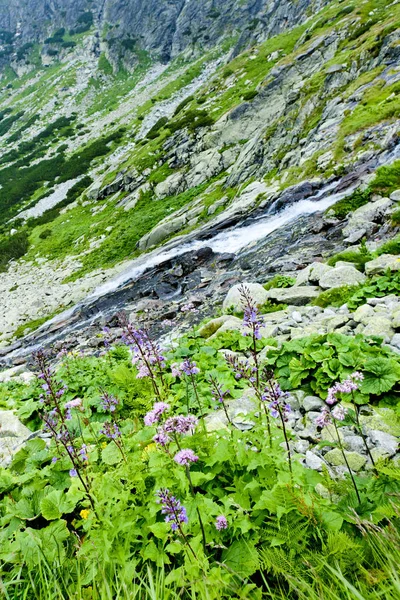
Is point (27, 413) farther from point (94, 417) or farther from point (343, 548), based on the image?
point (343, 548)

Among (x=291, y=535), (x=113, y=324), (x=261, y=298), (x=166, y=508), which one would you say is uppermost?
(x=166, y=508)

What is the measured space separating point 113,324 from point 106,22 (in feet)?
565

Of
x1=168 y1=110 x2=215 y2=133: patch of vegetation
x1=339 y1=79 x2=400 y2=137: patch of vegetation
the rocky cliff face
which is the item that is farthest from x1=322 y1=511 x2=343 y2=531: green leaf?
the rocky cliff face

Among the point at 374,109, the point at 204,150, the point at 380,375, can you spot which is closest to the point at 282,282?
the point at 380,375

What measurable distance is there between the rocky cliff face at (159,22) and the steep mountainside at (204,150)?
101 centimetres

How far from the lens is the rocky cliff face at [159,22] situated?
88.8m

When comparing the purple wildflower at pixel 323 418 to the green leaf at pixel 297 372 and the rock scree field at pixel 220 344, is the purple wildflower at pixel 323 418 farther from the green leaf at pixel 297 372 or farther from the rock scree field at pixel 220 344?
the green leaf at pixel 297 372

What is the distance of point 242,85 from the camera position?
58.3 meters

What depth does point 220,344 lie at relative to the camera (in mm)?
7859

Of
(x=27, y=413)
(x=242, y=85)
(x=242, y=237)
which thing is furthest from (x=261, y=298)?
(x=242, y=85)

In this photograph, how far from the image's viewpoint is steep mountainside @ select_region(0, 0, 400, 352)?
2600 cm

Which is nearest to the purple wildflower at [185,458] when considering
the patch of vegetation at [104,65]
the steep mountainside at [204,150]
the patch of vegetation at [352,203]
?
the steep mountainside at [204,150]

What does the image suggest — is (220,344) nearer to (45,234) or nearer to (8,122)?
(45,234)

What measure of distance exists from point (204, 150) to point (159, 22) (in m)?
115
